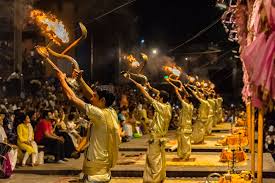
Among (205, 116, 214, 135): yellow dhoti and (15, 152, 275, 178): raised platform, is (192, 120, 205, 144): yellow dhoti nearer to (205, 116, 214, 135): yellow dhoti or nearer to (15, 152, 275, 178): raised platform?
(205, 116, 214, 135): yellow dhoti

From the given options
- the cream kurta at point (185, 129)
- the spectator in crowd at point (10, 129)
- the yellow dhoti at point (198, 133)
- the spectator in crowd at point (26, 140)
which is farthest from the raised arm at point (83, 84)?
the yellow dhoti at point (198, 133)

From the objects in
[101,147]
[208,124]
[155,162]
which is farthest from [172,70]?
[101,147]

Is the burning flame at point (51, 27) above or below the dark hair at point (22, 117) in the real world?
above

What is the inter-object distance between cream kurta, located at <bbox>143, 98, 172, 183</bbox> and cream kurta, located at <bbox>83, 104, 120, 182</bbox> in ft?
15.3

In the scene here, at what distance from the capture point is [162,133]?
419 inches

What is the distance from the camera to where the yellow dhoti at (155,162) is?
421 inches

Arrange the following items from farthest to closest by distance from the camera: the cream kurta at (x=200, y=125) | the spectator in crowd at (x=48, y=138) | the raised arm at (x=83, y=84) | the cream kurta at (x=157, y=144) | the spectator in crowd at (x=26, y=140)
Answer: the cream kurta at (x=200, y=125) → the spectator in crowd at (x=48, y=138) → the spectator in crowd at (x=26, y=140) → the cream kurta at (x=157, y=144) → the raised arm at (x=83, y=84)

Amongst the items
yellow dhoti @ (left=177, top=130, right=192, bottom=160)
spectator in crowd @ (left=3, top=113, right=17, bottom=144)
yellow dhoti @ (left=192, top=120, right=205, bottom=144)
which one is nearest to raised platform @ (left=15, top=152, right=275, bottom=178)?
yellow dhoti @ (left=177, top=130, right=192, bottom=160)

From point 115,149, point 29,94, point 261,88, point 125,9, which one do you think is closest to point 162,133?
point 115,149

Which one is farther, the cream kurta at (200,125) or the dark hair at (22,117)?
the cream kurta at (200,125)

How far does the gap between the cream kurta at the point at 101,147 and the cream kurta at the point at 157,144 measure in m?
→ 4.66

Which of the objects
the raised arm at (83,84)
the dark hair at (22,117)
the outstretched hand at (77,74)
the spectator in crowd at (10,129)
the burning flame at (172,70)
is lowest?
the spectator in crowd at (10,129)

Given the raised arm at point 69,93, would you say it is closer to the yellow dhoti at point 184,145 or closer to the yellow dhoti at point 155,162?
the yellow dhoti at point 155,162

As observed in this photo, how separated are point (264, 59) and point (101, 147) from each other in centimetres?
306
